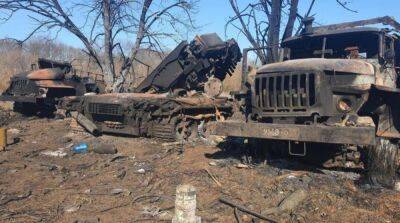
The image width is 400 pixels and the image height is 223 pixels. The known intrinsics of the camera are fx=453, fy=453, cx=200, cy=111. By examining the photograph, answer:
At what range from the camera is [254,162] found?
7.82 m

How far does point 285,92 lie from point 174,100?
4668 millimetres

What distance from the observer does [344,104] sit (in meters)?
6.79

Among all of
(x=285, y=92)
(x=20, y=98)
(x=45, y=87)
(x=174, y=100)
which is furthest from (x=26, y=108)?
(x=285, y=92)

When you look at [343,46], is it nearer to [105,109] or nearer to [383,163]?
[383,163]

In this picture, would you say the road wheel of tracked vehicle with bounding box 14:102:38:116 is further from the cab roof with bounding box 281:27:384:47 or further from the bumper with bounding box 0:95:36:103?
the cab roof with bounding box 281:27:384:47

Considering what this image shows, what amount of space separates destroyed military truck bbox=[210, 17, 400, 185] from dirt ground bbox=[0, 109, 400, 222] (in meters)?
0.41

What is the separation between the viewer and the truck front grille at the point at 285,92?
6.66 m

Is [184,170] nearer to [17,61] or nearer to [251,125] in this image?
[251,125]

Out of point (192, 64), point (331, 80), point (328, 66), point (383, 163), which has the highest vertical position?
point (192, 64)

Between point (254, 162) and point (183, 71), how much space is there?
5.68 meters

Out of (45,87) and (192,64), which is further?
(45,87)

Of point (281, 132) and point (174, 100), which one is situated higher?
point (174, 100)

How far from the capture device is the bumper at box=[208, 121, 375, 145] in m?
6.07

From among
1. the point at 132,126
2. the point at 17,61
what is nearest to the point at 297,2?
the point at 132,126
